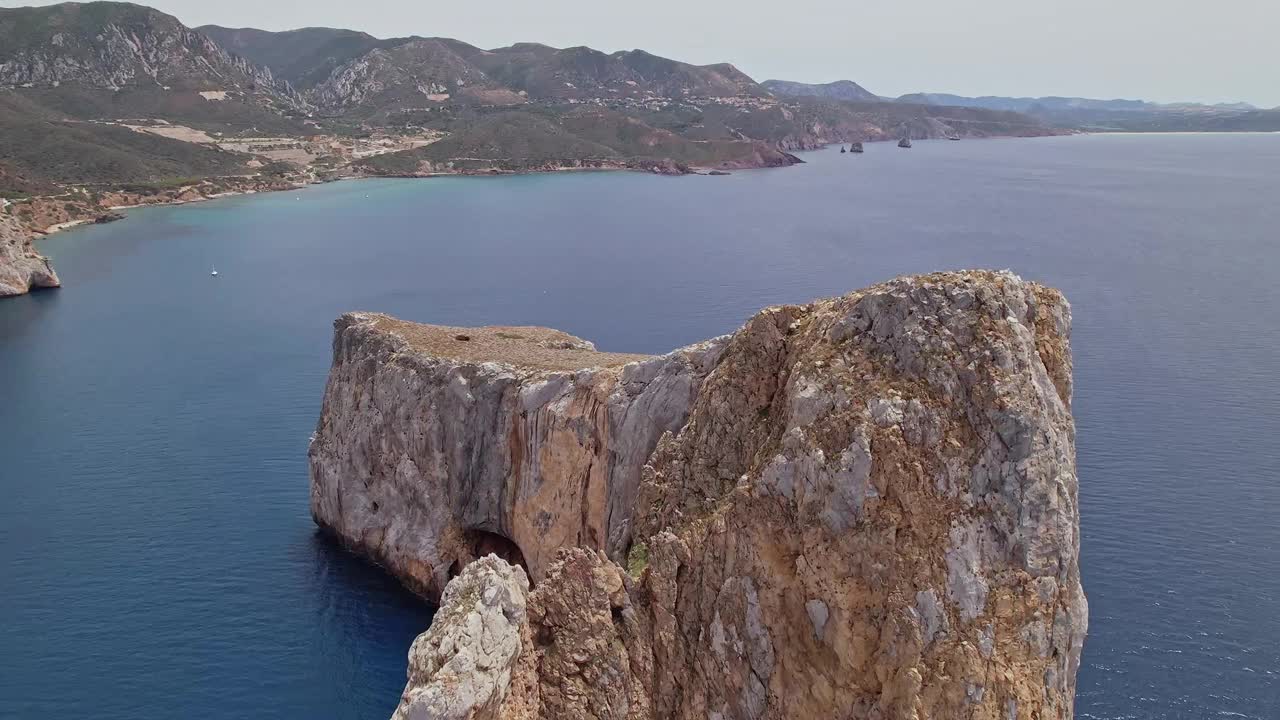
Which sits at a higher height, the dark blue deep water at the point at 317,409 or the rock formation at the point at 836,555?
the rock formation at the point at 836,555

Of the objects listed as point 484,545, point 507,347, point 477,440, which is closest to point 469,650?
point 477,440

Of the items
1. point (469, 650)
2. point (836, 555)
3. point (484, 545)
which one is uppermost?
point (836, 555)

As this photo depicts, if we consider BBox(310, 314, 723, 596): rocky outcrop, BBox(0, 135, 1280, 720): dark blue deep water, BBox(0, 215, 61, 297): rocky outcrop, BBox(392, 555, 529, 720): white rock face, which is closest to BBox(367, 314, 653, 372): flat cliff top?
BBox(310, 314, 723, 596): rocky outcrop

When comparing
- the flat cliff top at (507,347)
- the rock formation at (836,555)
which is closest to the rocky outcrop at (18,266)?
the flat cliff top at (507,347)

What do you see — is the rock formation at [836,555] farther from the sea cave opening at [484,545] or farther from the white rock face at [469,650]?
the sea cave opening at [484,545]

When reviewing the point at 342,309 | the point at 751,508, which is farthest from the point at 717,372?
the point at 342,309

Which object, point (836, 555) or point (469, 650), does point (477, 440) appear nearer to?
point (469, 650)
